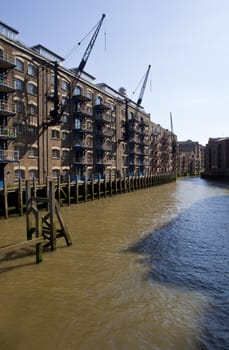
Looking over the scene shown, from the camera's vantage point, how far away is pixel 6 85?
25.2 m

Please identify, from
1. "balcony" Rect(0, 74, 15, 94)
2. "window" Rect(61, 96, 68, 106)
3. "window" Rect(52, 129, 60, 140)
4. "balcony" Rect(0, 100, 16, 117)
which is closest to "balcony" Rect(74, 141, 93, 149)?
"window" Rect(52, 129, 60, 140)

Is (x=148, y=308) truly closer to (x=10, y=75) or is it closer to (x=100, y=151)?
(x=10, y=75)

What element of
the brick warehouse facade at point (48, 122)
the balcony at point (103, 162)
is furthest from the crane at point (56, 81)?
the balcony at point (103, 162)

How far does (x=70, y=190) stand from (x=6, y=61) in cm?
1283

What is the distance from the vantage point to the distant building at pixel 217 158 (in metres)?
80.9

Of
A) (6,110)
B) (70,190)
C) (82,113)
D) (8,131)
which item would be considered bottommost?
(70,190)

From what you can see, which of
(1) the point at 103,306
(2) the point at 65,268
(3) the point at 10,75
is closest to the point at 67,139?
(3) the point at 10,75

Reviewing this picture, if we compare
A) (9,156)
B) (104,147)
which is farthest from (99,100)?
(9,156)

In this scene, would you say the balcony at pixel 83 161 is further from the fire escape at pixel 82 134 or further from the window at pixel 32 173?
the window at pixel 32 173

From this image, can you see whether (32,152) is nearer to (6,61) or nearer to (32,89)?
(32,89)

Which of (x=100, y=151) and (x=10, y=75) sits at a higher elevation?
(x=10, y=75)

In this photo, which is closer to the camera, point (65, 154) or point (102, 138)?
point (65, 154)

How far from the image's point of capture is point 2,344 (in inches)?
210

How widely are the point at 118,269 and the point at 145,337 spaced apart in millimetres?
3757
